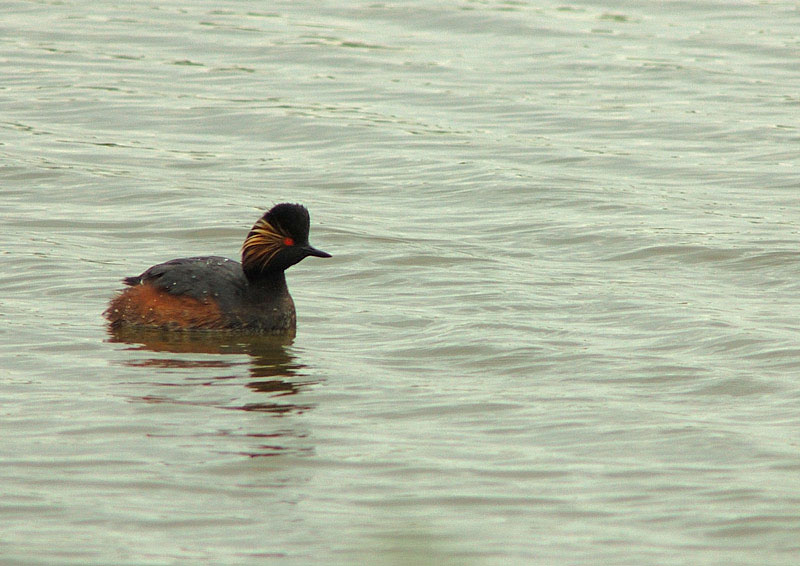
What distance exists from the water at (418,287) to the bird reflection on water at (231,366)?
41mm

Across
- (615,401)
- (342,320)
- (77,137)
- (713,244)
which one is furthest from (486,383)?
(77,137)

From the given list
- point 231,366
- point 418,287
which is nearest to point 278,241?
point 231,366

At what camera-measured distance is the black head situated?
40.1 feet

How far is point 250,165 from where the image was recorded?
60.8 ft

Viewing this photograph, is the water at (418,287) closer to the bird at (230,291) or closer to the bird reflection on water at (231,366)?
the bird reflection on water at (231,366)

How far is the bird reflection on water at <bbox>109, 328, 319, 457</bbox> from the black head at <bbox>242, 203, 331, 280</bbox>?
2.14 feet

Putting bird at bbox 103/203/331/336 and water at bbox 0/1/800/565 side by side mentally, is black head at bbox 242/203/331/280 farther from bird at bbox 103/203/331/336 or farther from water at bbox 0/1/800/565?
water at bbox 0/1/800/565

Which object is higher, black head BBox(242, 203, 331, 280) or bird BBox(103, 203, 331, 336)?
black head BBox(242, 203, 331, 280)

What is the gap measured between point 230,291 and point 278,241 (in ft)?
1.91

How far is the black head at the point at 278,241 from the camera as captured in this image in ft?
40.1

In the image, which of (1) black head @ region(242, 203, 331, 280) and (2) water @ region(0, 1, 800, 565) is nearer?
(2) water @ region(0, 1, 800, 565)

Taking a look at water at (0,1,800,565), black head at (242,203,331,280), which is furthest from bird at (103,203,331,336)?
water at (0,1,800,565)

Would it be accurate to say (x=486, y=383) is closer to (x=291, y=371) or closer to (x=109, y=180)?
(x=291, y=371)

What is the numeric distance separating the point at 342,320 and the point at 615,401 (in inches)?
126
